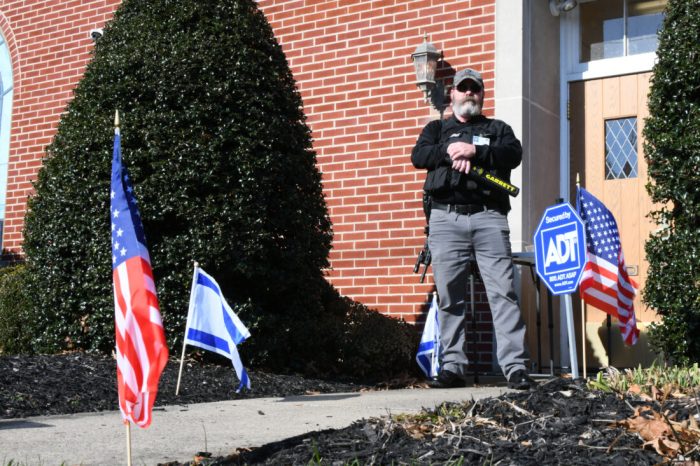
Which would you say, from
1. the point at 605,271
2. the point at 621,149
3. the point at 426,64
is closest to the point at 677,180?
the point at 605,271

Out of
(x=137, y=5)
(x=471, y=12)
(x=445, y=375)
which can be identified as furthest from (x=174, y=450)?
(x=471, y=12)

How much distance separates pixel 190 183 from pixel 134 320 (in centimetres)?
333

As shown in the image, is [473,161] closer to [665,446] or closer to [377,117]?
[665,446]

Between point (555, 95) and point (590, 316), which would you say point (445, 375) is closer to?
point (590, 316)

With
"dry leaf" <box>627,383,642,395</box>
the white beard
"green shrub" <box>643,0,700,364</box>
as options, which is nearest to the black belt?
the white beard

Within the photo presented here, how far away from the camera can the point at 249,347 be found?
693 centimetres

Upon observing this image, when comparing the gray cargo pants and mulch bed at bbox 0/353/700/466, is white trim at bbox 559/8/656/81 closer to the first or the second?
the gray cargo pants

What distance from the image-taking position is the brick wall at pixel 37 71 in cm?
1205

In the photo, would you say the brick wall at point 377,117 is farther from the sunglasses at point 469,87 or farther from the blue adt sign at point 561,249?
the blue adt sign at point 561,249

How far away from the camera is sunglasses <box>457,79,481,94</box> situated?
6215 mm

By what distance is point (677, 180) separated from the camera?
7039mm

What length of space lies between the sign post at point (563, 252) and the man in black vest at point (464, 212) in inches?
11.8

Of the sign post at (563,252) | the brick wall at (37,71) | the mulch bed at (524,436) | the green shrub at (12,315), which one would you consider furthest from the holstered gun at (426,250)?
the brick wall at (37,71)

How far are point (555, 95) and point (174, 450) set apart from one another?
6.19m
